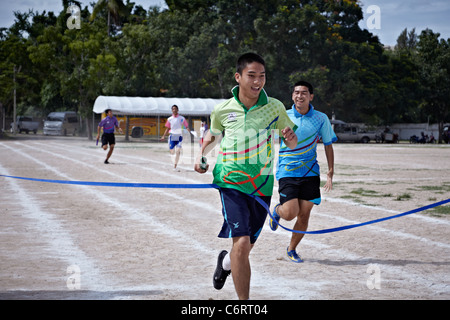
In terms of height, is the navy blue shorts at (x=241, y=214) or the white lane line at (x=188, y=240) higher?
the navy blue shorts at (x=241, y=214)

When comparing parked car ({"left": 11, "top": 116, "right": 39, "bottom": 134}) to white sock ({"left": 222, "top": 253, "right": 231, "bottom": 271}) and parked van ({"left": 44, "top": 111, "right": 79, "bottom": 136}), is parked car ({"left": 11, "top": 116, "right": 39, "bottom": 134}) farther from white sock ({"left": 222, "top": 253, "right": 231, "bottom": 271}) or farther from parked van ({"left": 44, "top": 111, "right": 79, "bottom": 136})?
white sock ({"left": 222, "top": 253, "right": 231, "bottom": 271})

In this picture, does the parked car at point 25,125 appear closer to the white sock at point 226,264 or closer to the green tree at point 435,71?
the green tree at point 435,71

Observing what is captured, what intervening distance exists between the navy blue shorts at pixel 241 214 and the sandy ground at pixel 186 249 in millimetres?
632

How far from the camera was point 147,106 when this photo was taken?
47.2m

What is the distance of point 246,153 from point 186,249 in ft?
8.47

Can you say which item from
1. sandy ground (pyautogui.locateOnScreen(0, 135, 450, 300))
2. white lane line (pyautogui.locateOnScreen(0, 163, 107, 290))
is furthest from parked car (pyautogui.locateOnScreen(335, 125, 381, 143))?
white lane line (pyautogui.locateOnScreen(0, 163, 107, 290))

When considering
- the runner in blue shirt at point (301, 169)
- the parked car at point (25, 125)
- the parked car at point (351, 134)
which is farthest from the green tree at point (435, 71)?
the runner in blue shirt at point (301, 169)

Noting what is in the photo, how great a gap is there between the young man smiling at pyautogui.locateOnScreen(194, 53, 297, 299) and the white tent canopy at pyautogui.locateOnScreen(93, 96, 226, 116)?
1633 inches

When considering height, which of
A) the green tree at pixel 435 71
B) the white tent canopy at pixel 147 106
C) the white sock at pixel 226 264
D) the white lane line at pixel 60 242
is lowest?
the white lane line at pixel 60 242

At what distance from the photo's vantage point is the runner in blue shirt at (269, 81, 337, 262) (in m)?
6.12

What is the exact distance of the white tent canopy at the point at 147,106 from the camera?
4556 centimetres

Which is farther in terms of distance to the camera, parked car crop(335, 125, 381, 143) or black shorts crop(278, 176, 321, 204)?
parked car crop(335, 125, 381, 143)

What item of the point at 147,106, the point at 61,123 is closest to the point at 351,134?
the point at 147,106

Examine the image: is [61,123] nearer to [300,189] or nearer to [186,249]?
[186,249]
